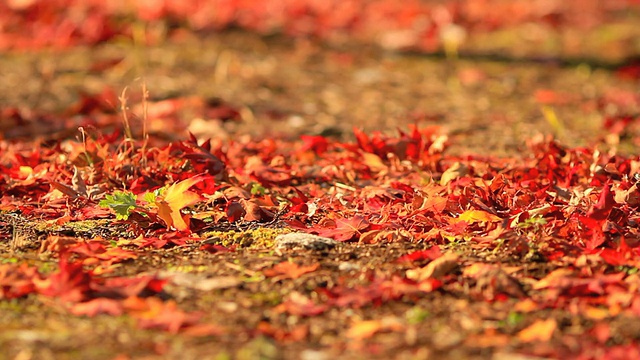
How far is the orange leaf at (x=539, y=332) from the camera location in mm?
2303

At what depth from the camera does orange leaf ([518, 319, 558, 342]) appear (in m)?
2.30

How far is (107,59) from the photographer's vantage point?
267 inches

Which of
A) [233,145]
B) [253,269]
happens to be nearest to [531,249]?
[253,269]

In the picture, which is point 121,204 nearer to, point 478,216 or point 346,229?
point 346,229

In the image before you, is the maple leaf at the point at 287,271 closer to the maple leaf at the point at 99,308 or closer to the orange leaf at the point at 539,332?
the maple leaf at the point at 99,308

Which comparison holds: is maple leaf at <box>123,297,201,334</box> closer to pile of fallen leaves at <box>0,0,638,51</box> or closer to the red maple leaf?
the red maple leaf

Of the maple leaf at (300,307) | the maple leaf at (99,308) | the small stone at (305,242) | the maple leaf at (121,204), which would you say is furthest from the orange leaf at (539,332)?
the maple leaf at (121,204)

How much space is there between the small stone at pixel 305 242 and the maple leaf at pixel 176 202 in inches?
13.0

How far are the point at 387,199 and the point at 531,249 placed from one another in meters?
0.70

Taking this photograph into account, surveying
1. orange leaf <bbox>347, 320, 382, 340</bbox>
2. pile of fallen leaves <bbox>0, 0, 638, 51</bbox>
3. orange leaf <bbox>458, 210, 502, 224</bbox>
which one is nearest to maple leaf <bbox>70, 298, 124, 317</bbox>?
orange leaf <bbox>347, 320, 382, 340</bbox>

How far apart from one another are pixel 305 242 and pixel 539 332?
0.89 metres

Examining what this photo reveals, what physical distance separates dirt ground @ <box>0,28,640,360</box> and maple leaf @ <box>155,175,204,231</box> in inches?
6.4


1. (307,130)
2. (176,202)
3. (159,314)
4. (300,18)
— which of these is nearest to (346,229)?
(176,202)

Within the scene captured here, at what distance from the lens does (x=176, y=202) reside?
308cm
